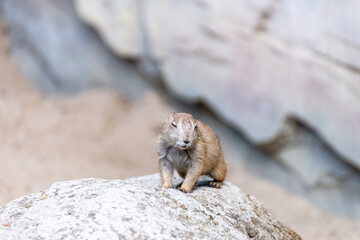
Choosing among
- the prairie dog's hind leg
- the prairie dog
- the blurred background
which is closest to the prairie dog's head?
the prairie dog

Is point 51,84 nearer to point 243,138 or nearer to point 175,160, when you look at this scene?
point 243,138

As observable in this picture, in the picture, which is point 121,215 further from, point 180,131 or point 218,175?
point 218,175

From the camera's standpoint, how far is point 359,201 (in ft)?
29.7

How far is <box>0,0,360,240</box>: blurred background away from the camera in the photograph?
8.69m

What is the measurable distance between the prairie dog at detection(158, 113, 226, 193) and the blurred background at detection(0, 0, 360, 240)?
150 inches

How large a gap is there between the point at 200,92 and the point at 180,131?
575cm

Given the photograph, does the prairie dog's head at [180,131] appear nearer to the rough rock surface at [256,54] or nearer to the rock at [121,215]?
the rock at [121,215]

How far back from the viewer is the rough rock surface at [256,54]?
850 centimetres

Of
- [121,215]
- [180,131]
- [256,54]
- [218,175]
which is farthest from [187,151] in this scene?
[256,54]

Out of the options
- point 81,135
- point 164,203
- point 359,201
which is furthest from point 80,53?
point 164,203

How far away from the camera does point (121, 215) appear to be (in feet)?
12.1

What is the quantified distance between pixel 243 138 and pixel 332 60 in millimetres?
2654

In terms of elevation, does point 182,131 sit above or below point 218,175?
above

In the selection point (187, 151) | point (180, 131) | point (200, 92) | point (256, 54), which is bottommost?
point (200, 92)
